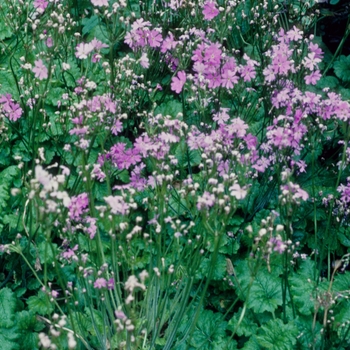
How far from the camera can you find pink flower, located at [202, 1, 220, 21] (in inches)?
168

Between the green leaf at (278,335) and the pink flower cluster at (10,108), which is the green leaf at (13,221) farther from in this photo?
the green leaf at (278,335)

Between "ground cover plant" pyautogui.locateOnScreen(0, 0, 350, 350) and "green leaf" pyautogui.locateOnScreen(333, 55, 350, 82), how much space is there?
0.03 metres

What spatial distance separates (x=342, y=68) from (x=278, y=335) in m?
2.76

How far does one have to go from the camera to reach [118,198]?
2.73m

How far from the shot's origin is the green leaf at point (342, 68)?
496 centimetres

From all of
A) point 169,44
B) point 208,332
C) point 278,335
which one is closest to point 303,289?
point 278,335

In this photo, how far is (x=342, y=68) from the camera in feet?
16.4

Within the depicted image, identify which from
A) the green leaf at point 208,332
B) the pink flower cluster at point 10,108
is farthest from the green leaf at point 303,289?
the pink flower cluster at point 10,108

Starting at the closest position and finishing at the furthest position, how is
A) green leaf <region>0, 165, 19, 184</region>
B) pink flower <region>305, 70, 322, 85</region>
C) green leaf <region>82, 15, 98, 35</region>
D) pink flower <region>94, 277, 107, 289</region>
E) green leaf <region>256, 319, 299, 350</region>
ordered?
pink flower <region>94, 277, 107, 289</region>
green leaf <region>256, 319, 299, 350</region>
pink flower <region>305, 70, 322, 85</region>
green leaf <region>0, 165, 19, 184</region>
green leaf <region>82, 15, 98, 35</region>

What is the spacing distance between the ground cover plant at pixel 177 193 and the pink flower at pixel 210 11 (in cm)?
2

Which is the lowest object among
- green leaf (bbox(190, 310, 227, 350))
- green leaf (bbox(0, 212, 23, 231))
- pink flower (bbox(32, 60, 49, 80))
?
green leaf (bbox(190, 310, 227, 350))

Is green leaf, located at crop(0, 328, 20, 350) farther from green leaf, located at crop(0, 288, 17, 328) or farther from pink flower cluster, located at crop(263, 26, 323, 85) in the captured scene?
pink flower cluster, located at crop(263, 26, 323, 85)

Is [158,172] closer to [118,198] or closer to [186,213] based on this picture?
[118,198]

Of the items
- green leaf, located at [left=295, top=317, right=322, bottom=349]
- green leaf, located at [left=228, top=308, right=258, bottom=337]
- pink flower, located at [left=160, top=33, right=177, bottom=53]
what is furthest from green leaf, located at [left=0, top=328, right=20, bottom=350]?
pink flower, located at [left=160, top=33, right=177, bottom=53]
